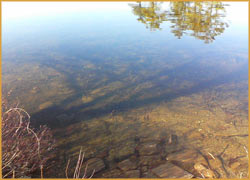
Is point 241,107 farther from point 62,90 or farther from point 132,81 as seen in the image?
point 62,90

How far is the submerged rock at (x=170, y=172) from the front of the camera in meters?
5.15

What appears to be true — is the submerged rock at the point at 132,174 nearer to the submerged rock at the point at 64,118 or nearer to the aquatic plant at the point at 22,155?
the aquatic plant at the point at 22,155

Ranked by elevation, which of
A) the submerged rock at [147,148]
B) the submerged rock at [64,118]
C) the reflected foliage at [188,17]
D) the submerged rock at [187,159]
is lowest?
the submerged rock at [187,159]

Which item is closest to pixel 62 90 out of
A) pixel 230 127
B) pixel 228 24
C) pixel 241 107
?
pixel 230 127

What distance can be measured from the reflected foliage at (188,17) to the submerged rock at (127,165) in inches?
466

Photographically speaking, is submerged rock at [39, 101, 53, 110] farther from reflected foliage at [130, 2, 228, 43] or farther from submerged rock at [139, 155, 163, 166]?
reflected foliage at [130, 2, 228, 43]

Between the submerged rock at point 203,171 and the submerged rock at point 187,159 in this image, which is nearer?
the submerged rock at point 203,171

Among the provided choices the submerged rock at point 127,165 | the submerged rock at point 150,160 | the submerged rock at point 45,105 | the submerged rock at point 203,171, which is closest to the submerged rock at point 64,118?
the submerged rock at point 45,105

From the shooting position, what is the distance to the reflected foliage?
51.2 ft

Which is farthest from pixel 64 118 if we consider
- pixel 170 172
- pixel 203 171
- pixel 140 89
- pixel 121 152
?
pixel 203 171

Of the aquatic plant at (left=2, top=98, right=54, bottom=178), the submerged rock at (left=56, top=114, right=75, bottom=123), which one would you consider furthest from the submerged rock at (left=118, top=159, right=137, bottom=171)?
the submerged rock at (left=56, top=114, right=75, bottom=123)

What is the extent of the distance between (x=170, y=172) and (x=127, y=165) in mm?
1115

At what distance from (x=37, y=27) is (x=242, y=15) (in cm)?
2028

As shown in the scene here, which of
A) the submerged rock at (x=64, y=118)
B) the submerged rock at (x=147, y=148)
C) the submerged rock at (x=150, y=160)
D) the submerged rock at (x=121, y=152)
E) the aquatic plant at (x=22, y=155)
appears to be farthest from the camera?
the submerged rock at (x=64, y=118)
